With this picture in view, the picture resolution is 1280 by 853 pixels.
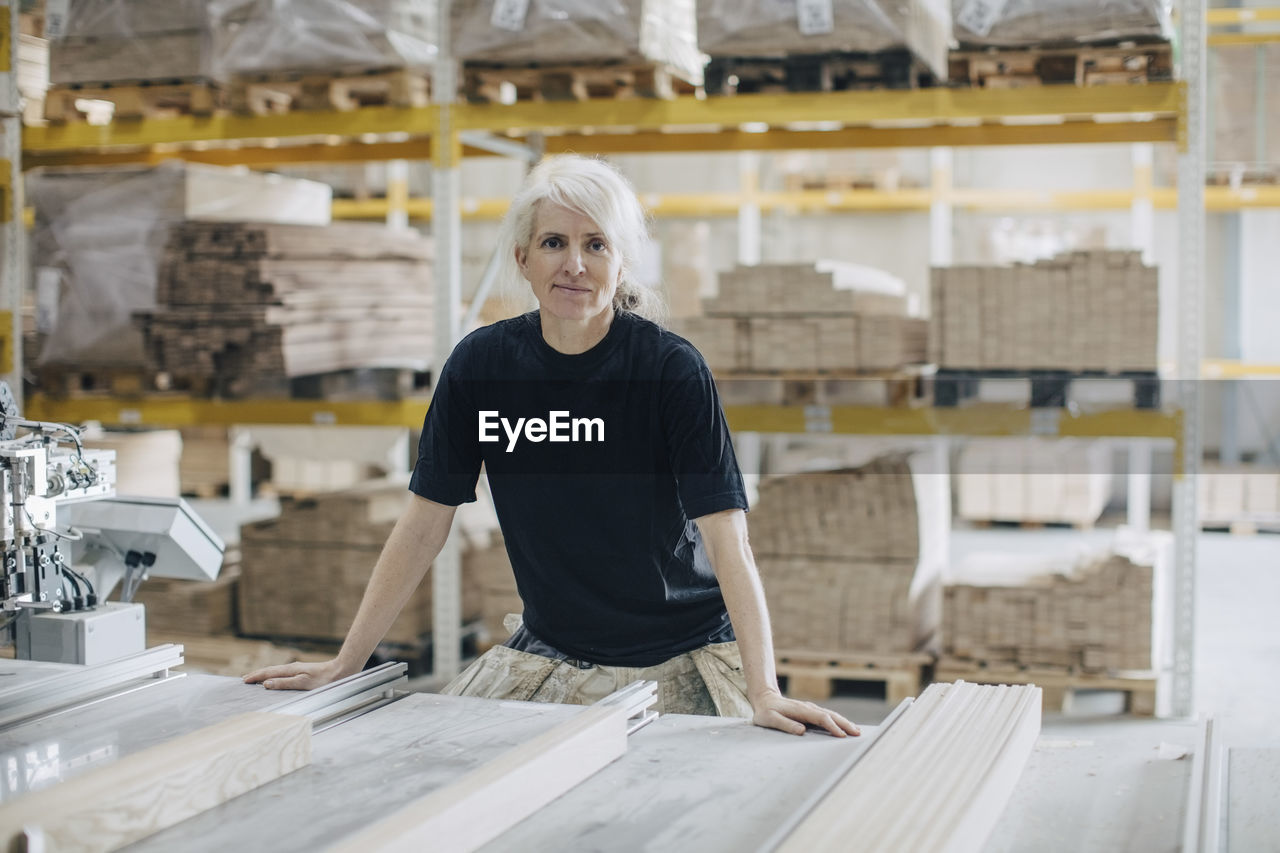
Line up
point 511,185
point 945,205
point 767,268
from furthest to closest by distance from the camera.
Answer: point 511,185, point 945,205, point 767,268

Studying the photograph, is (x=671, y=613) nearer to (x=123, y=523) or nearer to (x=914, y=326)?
(x=123, y=523)

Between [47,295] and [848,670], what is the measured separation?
15.0ft

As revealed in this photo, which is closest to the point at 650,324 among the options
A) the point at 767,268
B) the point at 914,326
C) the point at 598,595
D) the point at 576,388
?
the point at 576,388

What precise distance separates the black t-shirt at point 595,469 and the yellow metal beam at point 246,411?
3.50 meters

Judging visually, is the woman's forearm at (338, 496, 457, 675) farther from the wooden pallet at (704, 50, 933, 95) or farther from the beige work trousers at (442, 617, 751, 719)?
the wooden pallet at (704, 50, 933, 95)

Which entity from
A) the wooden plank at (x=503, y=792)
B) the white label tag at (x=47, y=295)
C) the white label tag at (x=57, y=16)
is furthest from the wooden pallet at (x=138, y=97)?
the wooden plank at (x=503, y=792)

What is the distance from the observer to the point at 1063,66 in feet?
20.1

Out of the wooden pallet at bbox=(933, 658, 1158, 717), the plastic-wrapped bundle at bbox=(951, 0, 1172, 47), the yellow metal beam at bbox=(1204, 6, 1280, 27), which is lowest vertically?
the wooden pallet at bbox=(933, 658, 1158, 717)

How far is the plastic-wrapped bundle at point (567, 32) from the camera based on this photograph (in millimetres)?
6113

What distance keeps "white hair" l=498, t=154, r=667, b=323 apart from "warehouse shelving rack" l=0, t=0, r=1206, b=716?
10.5 ft

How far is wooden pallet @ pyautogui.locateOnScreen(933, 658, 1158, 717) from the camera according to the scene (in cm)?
638

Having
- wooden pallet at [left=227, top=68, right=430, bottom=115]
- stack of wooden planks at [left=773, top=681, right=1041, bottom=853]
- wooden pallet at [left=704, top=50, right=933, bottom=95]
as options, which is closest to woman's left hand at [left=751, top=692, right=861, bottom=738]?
stack of wooden planks at [left=773, top=681, right=1041, bottom=853]

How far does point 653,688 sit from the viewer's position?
2.87m

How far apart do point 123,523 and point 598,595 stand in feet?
3.87
